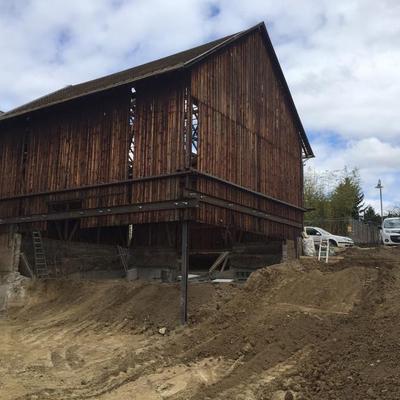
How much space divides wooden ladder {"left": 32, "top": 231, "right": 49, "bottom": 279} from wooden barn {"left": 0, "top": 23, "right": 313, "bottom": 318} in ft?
2.32

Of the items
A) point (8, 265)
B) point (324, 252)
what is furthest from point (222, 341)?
point (324, 252)

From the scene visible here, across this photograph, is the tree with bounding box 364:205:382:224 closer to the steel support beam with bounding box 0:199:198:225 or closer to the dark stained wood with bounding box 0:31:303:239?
the dark stained wood with bounding box 0:31:303:239

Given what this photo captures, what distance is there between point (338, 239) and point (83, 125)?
1944 centimetres

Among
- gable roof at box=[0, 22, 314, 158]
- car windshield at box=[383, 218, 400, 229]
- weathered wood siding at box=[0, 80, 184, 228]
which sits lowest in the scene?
car windshield at box=[383, 218, 400, 229]

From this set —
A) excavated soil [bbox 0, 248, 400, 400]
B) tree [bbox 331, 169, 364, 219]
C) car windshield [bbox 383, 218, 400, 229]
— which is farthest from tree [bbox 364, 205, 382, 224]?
excavated soil [bbox 0, 248, 400, 400]

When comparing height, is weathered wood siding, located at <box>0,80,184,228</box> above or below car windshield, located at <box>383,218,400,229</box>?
above

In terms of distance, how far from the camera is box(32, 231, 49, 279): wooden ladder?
22.1 meters

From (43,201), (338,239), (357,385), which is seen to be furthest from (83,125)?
(338,239)

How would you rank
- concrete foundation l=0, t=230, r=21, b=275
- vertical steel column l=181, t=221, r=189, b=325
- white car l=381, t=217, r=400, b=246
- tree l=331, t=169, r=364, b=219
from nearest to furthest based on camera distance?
vertical steel column l=181, t=221, r=189, b=325 → concrete foundation l=0, t=230, r=21, b=275 → white car l=381, t=217, r=400, b=246 → tree l=331, t=169, r=364, b=219

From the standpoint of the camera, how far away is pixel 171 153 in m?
17.0

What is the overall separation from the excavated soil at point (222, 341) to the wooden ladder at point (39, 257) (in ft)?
→ 6.88

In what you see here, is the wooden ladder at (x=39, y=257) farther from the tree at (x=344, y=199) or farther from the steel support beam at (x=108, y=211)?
the tree at (x=344, y=199)

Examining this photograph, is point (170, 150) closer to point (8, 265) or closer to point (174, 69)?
point (174, 69)

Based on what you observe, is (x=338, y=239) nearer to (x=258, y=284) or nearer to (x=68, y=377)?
(x=258, y=284)
